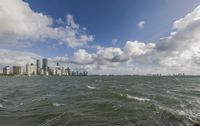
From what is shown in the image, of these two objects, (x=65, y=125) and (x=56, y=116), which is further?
(x=56, y=116)

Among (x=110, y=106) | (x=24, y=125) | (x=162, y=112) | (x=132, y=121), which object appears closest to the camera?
(x=24, y=125)

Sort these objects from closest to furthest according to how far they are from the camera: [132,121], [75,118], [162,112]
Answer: [132,121] → [75,118] → [162,112]

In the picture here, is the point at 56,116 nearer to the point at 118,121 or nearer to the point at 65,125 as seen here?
the point at 65,125

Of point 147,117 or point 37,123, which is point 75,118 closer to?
point 37,123

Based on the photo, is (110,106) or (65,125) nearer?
(65,125)

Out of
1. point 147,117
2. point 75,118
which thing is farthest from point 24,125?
point 147,117

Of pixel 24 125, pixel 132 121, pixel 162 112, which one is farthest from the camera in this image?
pixel 162 112

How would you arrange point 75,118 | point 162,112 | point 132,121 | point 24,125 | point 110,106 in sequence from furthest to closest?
1. point 110,106
2. point 162,112
3. point 75,118
4. point 132,121
5. point 24,125

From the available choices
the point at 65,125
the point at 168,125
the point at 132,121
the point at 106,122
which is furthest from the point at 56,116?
the point at 168,125
